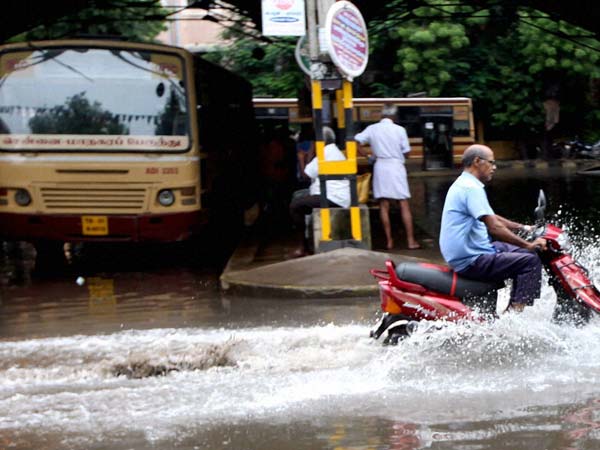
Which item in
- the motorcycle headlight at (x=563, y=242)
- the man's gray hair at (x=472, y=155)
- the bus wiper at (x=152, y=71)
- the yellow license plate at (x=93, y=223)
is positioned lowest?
the yellow license plate at (x=93, y=223)

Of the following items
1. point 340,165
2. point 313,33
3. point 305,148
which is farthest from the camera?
point 305,148

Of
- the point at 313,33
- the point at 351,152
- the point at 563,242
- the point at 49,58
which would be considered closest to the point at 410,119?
the point at 49,58

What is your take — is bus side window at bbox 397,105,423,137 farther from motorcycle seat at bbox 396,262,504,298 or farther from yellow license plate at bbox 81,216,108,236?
motorcycle seat at bbox 396,262,504,298

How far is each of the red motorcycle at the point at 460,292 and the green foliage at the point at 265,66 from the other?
95.5 feet

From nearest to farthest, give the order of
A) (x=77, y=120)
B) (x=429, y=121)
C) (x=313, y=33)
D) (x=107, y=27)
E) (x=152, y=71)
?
(x=313, y=33), (x=77, y=120), (x=152, y=71), (x=107, y=27), (x=429, y=121)

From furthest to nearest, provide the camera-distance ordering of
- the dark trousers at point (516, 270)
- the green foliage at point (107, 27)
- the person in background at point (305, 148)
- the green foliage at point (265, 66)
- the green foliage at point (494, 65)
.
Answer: the green foliage at point (265, 66) < the green foliage at point (494, 65) < the green foliage at point (107, 27) < the person in background at point (305, 148) < the dark trousers at point (516, 270)

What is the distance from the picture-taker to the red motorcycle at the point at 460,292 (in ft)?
23.8

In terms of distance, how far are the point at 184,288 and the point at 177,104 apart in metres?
2.57

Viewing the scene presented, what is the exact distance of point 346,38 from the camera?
11625mm

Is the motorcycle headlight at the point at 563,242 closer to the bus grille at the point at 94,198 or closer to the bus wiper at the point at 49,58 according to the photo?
the bus grille at the point at 94,198

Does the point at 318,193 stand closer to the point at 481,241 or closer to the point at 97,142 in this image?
the point at 97,142

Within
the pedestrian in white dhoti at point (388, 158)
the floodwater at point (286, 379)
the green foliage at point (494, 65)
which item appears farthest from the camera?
the green foliage at point (494, 65)

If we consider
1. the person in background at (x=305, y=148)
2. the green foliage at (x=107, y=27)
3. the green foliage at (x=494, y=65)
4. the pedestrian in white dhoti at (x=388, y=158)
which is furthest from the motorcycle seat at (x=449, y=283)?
A: the green foliage at (x=494, y=65)

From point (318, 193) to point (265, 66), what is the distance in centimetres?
2703
